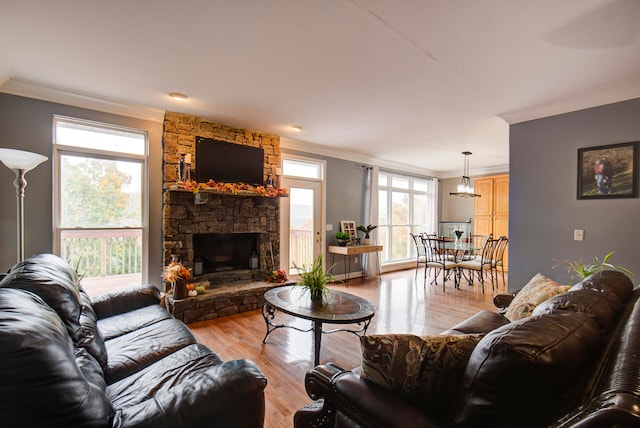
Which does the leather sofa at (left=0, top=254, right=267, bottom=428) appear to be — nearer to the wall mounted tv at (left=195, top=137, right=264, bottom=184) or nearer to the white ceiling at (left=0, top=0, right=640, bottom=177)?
the white ceiling at (left=0, top=0, right=640, bottom=177)

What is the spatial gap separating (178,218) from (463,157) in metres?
5.94

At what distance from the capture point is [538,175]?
3.60 metres

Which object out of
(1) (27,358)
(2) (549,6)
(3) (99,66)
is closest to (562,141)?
(2) (549,6)

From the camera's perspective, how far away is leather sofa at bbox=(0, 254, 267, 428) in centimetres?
81

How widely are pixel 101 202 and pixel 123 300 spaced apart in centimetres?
170

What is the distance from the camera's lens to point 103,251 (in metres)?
3.66

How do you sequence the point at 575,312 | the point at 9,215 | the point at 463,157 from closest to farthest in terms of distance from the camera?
the point at 575,312, the point at 9,215, the point at 463,157

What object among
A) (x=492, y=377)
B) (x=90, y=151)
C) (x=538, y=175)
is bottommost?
(x=492, y=377)

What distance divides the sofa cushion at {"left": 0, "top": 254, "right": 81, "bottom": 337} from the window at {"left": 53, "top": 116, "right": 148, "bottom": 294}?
185 centimetres

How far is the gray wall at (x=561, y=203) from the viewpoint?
308 centimetres

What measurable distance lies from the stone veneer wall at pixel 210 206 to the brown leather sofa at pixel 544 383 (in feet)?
11.6

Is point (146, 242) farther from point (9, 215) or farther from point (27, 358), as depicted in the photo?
point (27, 358)

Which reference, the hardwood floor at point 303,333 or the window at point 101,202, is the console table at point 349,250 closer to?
the hardwood floor at point 303,333

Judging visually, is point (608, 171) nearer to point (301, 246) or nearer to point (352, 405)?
point (352, 405)
